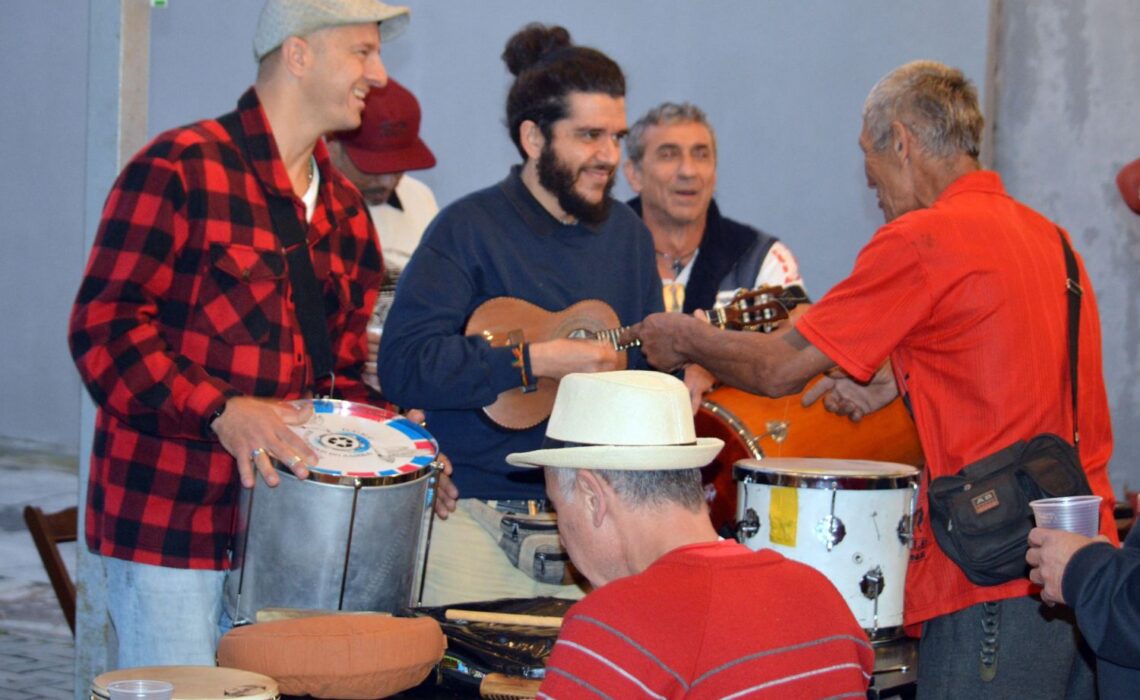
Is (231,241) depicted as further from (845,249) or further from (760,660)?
(845,249)

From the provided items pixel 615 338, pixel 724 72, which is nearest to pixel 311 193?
pixel 615 338

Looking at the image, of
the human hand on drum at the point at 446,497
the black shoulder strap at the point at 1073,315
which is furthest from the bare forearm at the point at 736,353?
the human hand on drum at the point at 446,497

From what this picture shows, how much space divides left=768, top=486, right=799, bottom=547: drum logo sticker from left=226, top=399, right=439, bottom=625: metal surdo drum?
1.16m

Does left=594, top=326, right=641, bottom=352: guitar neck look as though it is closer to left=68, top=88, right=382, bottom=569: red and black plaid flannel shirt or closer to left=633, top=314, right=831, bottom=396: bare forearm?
left=633, top=314, right=831, bottom=396: bare forearm

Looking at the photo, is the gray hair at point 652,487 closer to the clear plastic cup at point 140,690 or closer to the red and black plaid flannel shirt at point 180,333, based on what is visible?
the clear plastic cup at point 140,690

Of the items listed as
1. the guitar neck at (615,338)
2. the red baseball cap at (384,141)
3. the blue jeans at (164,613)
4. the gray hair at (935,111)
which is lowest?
the blue jeans at (164,613)

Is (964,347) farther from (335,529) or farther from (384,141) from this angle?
(384,141)

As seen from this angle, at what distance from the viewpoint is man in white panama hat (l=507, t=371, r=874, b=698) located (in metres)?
1.97

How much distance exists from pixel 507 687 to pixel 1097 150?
5.40m

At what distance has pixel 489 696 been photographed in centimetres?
272

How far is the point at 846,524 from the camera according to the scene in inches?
153

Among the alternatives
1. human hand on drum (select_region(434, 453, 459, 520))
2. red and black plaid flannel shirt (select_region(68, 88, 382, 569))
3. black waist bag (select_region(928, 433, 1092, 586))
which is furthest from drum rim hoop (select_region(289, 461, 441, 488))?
black waist bag (select_region(928, 433, 1092, 586))

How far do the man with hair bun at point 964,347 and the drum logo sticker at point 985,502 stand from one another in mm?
108

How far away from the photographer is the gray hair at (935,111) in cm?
356
